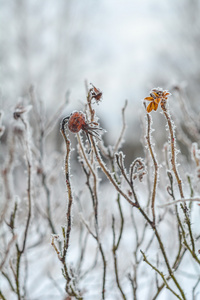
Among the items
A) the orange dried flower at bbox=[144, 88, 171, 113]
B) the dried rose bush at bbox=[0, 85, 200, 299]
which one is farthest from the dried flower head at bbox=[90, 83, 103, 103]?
the orange dried flower at bbox=[144, 88, 171, 113]

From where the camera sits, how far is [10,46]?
12805mm

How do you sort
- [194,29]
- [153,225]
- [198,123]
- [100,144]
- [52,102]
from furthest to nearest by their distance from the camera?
[194,29] < [52,102] < [198,123] < [100,144] < [153,225]

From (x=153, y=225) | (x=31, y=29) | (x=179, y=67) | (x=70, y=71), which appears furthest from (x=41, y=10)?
(x=153, y=225)

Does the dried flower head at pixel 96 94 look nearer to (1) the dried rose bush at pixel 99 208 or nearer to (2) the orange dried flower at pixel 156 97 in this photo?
(1) the dried rose bush at pixel 99 208

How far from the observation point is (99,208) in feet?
4.00

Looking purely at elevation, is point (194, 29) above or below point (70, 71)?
above

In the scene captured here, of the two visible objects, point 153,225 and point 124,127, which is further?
point 124,127

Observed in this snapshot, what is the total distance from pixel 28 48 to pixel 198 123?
39.3ft

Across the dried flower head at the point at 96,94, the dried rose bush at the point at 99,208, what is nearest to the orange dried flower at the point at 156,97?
the dried rose bush at the point at 99,208

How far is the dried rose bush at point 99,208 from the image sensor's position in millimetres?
924

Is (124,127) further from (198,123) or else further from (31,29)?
(31,29)

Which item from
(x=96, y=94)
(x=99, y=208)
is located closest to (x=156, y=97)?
(x=96, y=94)

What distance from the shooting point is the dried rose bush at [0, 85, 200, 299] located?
0.92 meters

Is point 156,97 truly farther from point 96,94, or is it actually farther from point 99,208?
point 99,208
